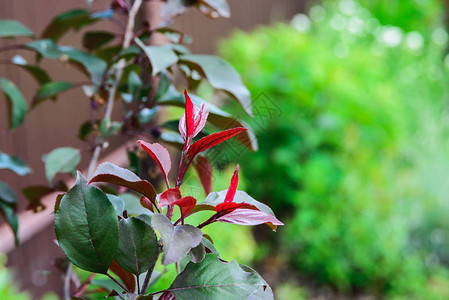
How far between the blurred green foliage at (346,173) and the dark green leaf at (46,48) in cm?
158

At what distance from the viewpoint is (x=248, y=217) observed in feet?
1.58

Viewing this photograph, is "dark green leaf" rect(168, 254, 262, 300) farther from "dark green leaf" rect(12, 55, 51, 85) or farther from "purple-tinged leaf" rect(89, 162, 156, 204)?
"dark green leaf" rect(12, 55, 51, 85)

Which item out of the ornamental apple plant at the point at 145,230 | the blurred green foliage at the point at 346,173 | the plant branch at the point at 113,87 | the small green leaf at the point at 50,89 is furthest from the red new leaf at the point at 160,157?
the blurred green foliage at the point at 346,173

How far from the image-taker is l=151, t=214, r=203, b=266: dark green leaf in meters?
0.41

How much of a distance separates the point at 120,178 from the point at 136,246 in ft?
0.22

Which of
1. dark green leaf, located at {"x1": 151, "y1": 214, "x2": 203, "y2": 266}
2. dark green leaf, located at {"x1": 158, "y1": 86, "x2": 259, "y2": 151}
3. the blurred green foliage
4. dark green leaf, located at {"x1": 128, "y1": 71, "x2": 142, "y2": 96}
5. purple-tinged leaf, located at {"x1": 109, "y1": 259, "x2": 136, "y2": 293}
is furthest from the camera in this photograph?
the blurred green foliage

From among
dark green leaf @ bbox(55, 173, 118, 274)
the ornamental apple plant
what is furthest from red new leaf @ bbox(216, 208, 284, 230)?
dark green leaf @ bbox(55, 173, 118, 274)

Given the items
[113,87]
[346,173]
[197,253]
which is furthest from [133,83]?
[346,173]

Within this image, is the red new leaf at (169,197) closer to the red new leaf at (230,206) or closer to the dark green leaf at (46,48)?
the red new leaf at (230,206)

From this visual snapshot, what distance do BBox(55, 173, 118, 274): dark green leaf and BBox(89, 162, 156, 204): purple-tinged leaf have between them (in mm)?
16

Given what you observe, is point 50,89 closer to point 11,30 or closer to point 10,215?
point 11,30

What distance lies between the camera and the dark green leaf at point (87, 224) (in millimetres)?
473

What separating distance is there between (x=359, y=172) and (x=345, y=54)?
1.43 meters

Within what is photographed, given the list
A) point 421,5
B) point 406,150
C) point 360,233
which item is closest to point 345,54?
point 406,150
